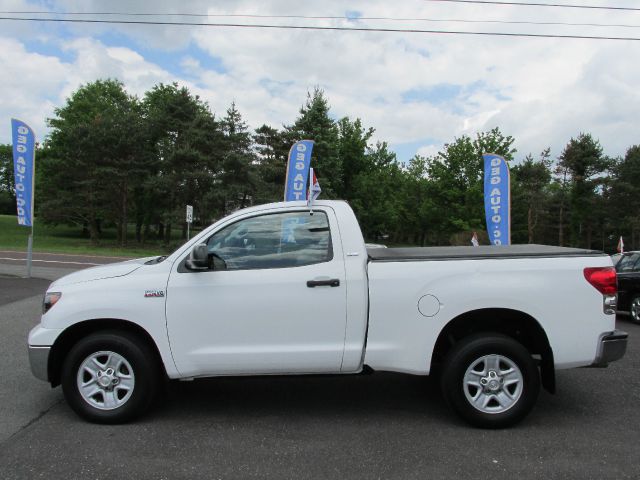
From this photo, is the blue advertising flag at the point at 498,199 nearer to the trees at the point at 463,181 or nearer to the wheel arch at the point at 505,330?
the wheel arch at the point at 505,330

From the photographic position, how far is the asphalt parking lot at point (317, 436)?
3.34 metres

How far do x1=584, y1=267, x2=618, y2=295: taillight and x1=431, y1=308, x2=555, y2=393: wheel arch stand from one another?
0.55 meters

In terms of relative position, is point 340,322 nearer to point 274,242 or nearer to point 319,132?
point 274,242

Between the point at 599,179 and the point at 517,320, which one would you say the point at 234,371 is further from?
the point at 599,179

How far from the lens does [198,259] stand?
12.8 ft

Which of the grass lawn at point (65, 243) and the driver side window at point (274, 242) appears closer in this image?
the driver side window at point (274, 242)

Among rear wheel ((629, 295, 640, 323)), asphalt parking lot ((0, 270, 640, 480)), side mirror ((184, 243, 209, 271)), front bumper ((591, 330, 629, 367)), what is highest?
side mirror ((184, 243, 209, 271))

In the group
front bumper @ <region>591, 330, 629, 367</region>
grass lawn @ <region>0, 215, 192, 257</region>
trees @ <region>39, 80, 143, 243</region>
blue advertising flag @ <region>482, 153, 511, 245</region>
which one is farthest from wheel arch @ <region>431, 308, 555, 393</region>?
trees @ <region>39, 80, 143, 243</region>

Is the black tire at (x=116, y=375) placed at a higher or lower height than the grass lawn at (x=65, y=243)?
lower

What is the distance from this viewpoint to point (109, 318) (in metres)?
4.02

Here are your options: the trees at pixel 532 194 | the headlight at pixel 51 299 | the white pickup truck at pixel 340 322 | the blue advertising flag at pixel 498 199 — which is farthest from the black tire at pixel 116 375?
the trees at pixel 532 194

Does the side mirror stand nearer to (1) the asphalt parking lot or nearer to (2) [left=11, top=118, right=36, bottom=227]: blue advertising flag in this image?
(1) the asphalt parking lot

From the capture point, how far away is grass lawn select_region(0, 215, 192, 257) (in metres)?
31.6

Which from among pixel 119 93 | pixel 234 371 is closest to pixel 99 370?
pixel 234 371
